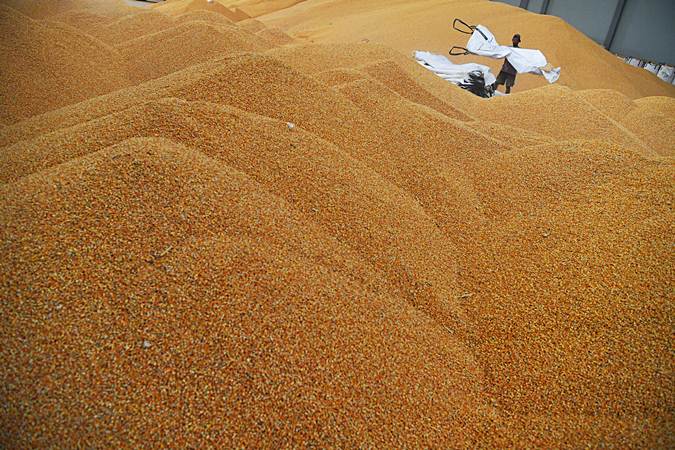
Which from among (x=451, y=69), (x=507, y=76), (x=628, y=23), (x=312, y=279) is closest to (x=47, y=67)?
(x=312, y=279)

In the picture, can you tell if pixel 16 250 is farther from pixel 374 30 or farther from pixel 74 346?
pixel 374 30

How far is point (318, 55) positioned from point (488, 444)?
8.41ft

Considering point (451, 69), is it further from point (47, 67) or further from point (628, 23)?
point (628, 23)

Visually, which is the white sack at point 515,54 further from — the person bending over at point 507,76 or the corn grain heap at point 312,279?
the corn grain heap at point 312,279

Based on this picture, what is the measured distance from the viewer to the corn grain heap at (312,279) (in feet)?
2.66

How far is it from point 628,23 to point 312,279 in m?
7.33

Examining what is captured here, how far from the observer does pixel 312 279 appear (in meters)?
1.03

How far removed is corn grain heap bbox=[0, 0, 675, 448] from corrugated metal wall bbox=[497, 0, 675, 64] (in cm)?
540

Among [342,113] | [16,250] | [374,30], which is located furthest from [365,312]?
[374,30]

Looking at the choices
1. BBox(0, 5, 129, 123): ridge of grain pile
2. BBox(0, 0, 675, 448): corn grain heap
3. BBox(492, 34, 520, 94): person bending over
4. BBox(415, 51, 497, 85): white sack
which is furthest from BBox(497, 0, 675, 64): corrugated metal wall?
BBox(0, 5, 129, 123): ridge of grain pile

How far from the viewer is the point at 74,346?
81 centimetres

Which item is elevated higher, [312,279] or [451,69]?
[312,279]

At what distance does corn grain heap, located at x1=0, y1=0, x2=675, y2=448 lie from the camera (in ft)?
2.66

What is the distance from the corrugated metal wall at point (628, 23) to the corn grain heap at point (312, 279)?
540 cm
